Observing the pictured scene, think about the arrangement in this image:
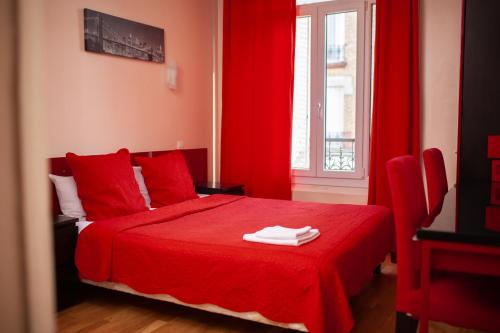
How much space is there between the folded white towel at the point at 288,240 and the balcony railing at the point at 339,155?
2095mm

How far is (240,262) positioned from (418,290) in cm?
94

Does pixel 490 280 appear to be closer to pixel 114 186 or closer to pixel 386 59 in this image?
pixel 114 186

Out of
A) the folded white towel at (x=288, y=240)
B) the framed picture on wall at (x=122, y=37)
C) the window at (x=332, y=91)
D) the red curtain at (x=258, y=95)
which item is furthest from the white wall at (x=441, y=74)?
the framed picture on wall at (x=122, y=37)

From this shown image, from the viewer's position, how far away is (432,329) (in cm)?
258

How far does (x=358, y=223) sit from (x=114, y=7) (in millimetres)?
2638

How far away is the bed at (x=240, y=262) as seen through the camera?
2182 millimetres

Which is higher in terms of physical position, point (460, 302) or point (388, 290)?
point (460, 302)

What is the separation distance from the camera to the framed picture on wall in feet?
11.9

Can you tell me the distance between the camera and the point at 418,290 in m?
1.70

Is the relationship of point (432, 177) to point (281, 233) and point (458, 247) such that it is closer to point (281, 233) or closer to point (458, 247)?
point (281, 233)

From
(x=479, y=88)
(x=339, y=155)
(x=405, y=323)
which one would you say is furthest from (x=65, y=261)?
(x=479, y=88)

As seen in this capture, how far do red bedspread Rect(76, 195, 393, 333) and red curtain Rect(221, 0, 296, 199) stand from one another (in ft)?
4.75

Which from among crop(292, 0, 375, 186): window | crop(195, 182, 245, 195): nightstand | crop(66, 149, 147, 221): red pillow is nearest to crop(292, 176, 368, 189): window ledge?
crop(292, 0, 375, 186): window

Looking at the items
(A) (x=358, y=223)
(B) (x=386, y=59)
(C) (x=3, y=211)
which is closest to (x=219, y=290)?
(A) (x=358, y=223)
